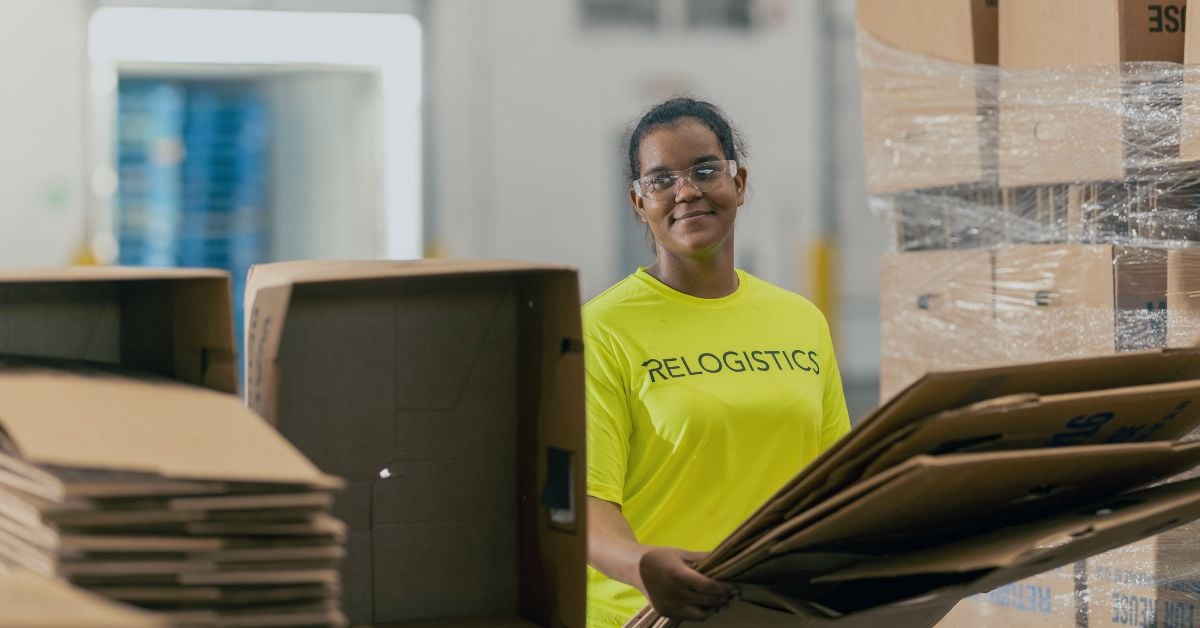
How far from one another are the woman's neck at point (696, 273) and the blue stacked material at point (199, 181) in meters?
3.93

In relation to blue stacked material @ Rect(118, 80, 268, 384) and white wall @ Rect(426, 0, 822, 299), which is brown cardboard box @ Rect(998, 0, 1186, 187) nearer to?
white wall @ Rect(426, 0, 822, 299)

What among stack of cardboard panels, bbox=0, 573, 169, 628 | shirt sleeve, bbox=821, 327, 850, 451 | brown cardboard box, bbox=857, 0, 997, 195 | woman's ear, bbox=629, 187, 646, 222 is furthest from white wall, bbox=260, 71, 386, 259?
stack of cardboard panels, bbox=0, 573, 169, 628

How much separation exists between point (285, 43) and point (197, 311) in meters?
4.52

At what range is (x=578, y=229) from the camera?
6895 mm

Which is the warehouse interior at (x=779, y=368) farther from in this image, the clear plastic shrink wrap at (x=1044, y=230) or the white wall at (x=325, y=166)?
the white wall at (x=325, y=166)

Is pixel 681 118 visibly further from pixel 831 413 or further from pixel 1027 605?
pixel 1027 605

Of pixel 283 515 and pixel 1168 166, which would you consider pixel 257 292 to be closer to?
pixel 283 515

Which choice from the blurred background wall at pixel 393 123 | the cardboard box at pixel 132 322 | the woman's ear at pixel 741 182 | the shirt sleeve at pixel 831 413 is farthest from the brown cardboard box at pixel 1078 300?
the blurred background wall at pixel 393 123

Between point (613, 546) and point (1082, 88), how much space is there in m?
1.23

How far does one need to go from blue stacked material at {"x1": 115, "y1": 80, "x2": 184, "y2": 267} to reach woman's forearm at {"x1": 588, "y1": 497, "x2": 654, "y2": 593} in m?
4.39

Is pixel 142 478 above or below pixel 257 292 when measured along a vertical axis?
below

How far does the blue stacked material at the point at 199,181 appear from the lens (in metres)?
5.96

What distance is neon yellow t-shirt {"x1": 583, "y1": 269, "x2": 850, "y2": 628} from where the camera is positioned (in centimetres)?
217

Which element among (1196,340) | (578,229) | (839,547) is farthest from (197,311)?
(578,229)
